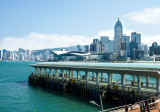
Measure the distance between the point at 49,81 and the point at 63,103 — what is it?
2327 cm

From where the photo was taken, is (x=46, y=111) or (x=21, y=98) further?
(x=21, y=98)

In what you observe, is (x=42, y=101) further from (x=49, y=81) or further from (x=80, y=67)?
(x=49, y=81)

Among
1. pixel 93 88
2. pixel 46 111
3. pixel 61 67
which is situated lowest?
pixel 46 111

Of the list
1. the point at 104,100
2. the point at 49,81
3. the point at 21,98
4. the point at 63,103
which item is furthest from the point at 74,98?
the point at 49,81

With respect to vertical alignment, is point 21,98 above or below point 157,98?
below

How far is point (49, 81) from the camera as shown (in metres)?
64.6

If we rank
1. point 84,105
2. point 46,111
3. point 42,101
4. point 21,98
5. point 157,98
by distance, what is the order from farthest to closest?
point 21,98
point 42,101
point 84,105
point 46,111
point 157,98

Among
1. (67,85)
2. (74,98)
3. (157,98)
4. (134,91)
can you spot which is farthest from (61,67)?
(157,98)

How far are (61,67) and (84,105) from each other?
70.4 ft

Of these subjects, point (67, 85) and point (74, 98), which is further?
point (67, 85)

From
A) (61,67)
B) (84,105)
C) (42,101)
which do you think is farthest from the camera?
(61,67)

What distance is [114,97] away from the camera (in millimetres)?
40344

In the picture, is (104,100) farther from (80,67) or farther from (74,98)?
(80,67)

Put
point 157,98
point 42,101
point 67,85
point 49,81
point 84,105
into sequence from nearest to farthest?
1. point 157,98
2. point 84,105
3. point 42,101
4. point 67,85
5. point 49,81
